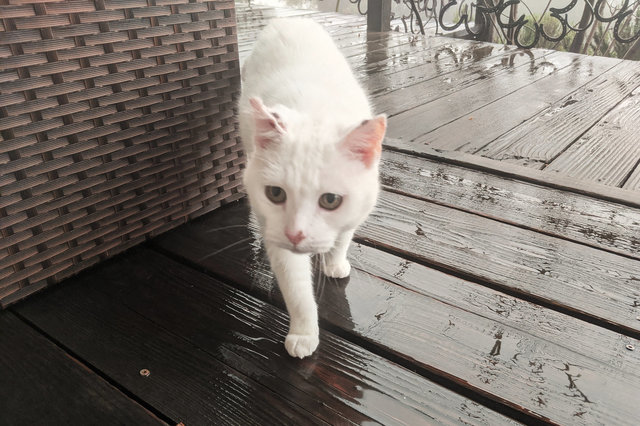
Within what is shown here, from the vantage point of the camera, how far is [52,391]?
0.84m

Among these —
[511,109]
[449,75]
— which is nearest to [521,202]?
[511,109]

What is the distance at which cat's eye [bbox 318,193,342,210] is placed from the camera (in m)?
0.81

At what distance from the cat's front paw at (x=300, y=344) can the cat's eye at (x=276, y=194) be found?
0.29 m

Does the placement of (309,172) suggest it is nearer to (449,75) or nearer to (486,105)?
(486,105)

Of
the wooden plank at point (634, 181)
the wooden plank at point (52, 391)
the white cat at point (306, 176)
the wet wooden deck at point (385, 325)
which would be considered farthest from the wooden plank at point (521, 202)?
the wooden plank at point (52, 391)

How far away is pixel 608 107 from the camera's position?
2.12 metres

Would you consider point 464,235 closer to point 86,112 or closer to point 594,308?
point 594,308

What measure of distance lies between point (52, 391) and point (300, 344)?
0.48m

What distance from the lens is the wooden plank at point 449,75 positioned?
7.62ft

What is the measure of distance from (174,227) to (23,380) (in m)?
0.59

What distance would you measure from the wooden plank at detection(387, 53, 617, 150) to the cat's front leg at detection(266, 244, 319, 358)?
110cm

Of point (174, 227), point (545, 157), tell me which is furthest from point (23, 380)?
point (545, 157)

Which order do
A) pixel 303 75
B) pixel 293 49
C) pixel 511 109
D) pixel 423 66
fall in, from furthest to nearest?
1. pixel 423 66
2. pixel 511 109
3. pixel 293 49
4. pixel 303 75

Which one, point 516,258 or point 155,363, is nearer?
point 155,363
